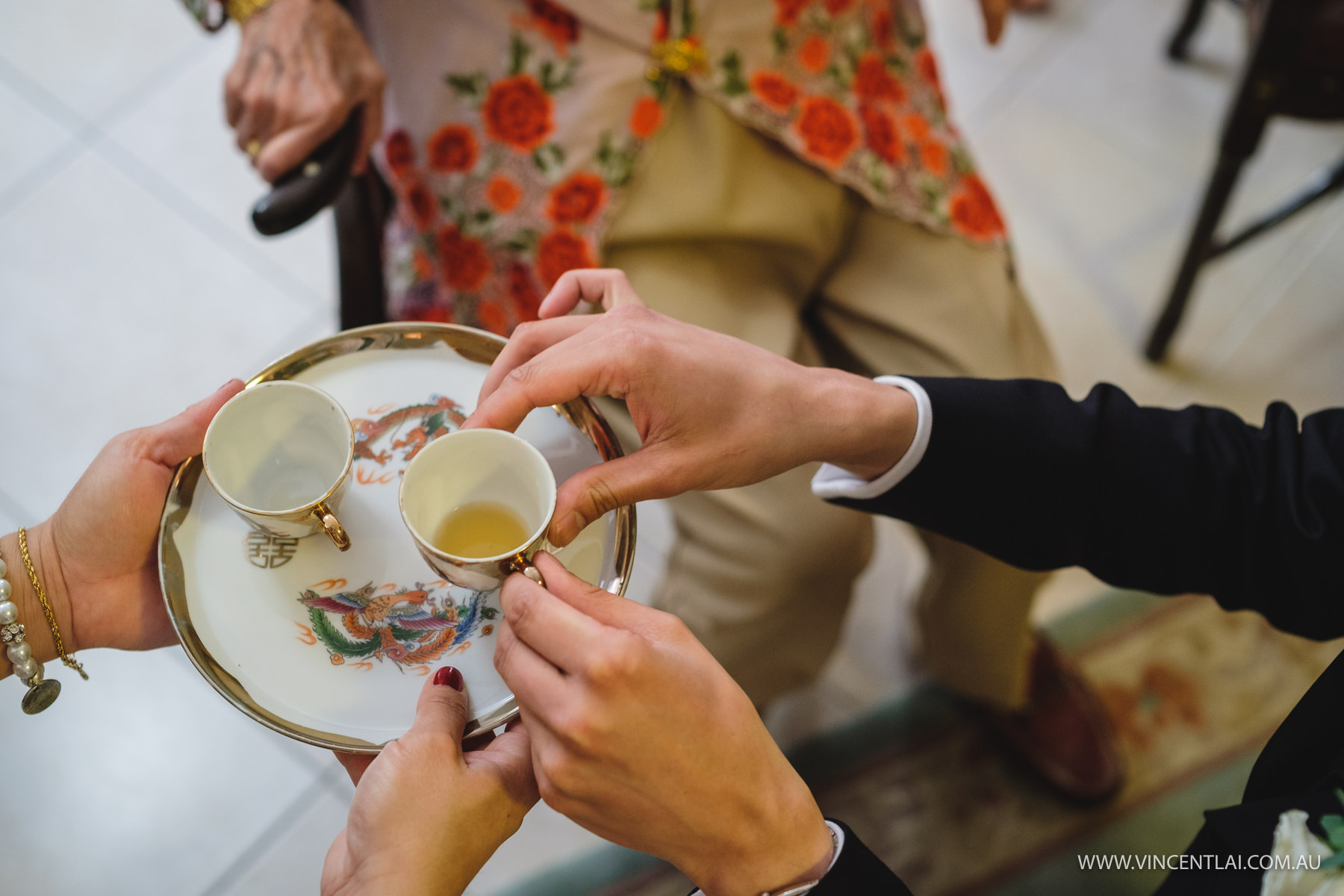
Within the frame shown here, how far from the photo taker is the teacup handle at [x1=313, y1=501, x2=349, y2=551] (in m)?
0.68

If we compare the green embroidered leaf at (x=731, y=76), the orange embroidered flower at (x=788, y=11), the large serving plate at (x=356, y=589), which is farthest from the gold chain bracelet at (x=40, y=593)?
the orange embroidered flower at (x=788, y=11)

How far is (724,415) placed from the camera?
734 millimetres

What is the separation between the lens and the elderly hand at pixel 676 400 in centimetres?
69

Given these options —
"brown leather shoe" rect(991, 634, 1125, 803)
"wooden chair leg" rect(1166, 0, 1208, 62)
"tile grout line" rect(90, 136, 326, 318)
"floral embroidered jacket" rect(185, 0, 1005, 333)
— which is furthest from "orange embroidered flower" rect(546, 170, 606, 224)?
"wooden chair leg" rect(1166, 0, 1208, 62)

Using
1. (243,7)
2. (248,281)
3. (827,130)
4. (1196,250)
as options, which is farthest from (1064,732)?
(248,281)

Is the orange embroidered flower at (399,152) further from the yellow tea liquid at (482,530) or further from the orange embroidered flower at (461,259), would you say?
the yellow tea liquid at (482,530)

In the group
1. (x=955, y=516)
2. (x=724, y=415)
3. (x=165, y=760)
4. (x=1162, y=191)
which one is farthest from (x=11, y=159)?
(x=1162, y=191)

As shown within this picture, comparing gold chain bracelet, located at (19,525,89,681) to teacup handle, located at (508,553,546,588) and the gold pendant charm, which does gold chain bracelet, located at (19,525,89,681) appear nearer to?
the gold pendant charm

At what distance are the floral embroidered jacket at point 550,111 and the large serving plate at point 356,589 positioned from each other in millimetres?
262

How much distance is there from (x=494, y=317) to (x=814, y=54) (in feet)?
1.58

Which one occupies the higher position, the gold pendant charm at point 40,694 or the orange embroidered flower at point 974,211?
the orange embroidered flower at point 974,211

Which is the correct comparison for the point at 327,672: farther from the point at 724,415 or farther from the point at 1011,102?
the point at 1011,102

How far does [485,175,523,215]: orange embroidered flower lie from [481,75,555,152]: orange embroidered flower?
0.13ft

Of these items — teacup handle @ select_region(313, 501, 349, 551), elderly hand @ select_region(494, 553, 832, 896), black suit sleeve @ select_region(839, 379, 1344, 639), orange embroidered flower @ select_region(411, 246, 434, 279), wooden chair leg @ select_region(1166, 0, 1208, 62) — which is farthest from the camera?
wooden chair leg @ select_region(1166, 0, 1208, 62)
